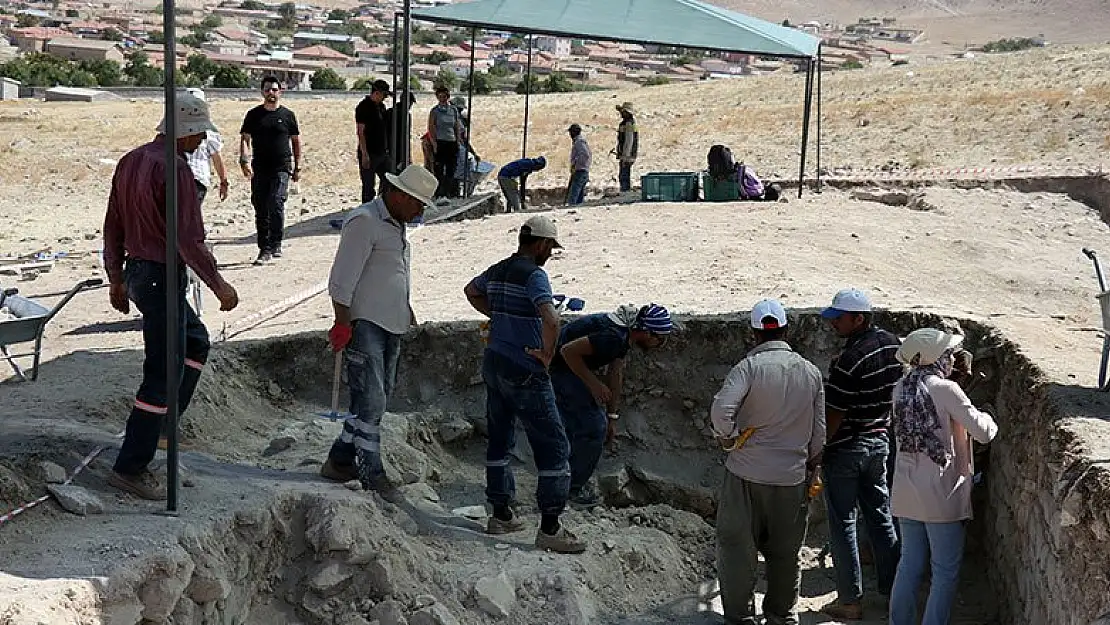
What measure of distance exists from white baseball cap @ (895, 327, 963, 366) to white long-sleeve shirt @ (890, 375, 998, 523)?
103mm

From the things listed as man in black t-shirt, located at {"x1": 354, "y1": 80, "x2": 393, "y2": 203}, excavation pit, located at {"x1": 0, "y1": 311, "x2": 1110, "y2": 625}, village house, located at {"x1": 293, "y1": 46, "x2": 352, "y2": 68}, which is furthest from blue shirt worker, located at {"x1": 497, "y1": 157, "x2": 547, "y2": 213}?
village house, located at {"x1": 293, "y1": 46, "x2": 352, "y2": 68}

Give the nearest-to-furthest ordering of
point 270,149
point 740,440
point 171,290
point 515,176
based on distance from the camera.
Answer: point 171,290 → point 740,440 → point 270,149 → point 515,176

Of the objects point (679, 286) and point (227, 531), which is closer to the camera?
point (227, 531)

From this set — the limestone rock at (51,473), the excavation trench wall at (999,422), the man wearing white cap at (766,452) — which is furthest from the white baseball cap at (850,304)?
the limestone rock at (51,473)

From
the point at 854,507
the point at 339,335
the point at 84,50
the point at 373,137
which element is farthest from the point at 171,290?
the point at 84,50

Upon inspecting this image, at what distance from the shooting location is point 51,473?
18.9ft

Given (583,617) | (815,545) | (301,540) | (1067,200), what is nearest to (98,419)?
(301,540)

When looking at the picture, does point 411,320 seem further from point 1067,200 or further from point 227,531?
point 1067,200

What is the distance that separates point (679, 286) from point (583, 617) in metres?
4.89

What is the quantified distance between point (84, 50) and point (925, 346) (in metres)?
82.3

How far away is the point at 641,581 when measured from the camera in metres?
7.60

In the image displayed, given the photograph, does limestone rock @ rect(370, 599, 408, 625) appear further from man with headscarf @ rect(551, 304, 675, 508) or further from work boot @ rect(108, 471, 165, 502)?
man with headscarf @ rect(551, 304, 675, 508)

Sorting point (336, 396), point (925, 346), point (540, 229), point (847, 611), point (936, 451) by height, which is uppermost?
point (540, 229)

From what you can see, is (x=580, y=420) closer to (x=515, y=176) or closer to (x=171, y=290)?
(x=171, y=290)
